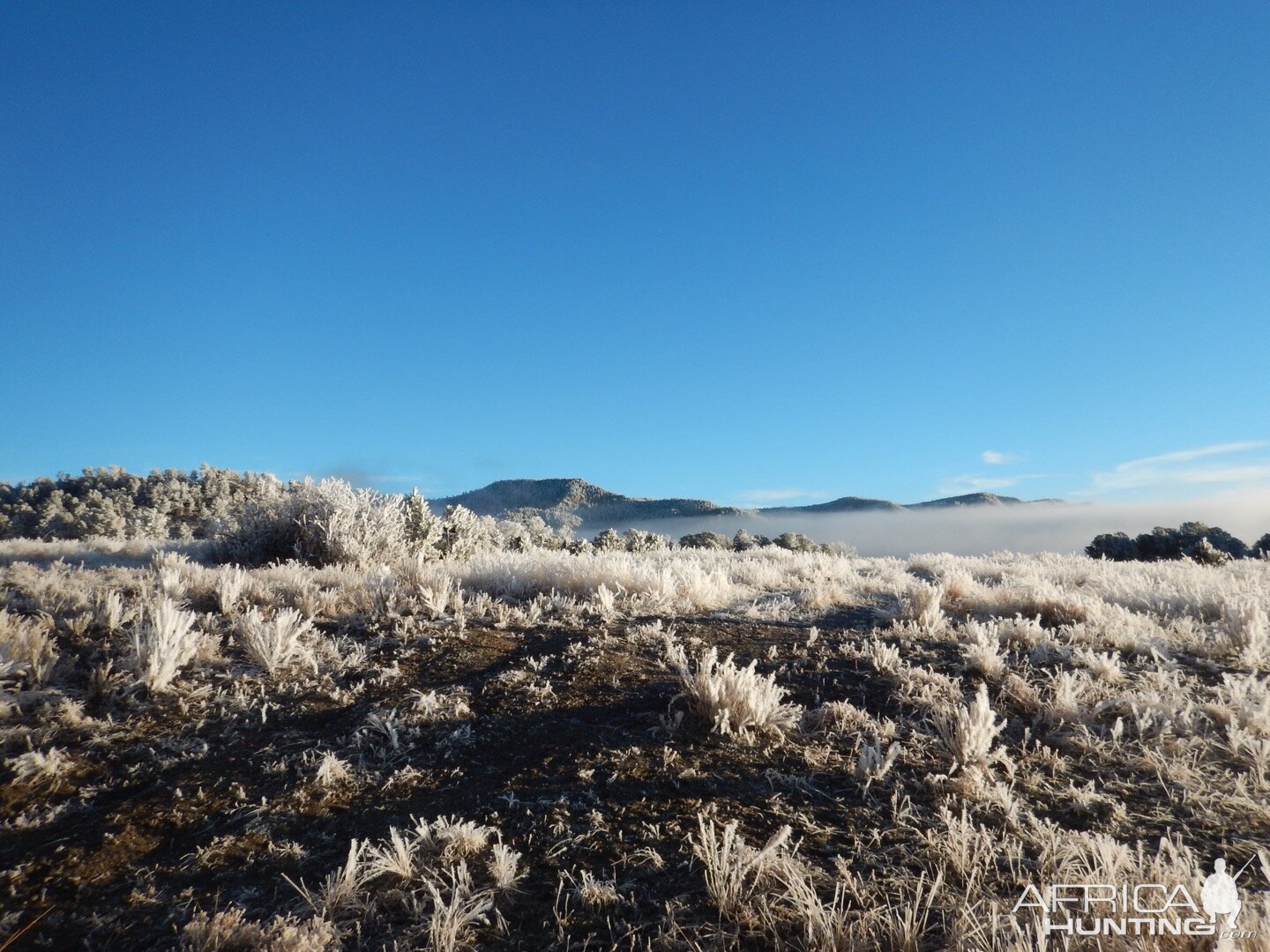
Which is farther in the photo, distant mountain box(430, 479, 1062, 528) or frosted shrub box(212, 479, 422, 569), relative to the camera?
distant mountain box(430, 479, 1062, 528)

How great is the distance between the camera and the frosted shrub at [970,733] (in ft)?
12.5

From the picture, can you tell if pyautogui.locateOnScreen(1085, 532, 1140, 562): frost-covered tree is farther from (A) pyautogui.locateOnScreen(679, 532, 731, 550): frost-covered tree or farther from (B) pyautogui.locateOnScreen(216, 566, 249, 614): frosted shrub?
(B) pyautogui.locateOnScreen(216, 566, 249, 614): frosted shrub

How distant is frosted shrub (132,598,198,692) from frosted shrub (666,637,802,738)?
3.61 meters

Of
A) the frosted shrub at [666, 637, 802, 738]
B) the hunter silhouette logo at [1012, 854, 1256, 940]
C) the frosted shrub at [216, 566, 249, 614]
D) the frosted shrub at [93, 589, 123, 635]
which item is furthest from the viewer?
the frosted shrub at [216, 566, 249, 614]

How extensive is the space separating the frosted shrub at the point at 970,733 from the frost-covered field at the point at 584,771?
0.03 metres

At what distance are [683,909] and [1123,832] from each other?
8.04 feet

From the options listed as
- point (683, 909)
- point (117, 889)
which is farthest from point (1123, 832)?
point (117, 889)

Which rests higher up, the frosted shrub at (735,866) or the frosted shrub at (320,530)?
the frosted shrub at (320,530)

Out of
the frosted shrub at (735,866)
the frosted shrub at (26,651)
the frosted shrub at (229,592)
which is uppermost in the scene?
the frosted shrub at (229,592)

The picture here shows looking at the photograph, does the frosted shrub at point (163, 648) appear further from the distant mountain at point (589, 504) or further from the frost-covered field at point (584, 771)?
the distant mountain at point (589, 504)

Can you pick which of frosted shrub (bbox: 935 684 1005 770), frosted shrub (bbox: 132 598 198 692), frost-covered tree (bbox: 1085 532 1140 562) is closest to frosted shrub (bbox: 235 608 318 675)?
frosted shrub (bbox: 132 598 198 692)

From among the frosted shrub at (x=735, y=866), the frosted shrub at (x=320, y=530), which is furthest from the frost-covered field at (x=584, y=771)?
the frosted shrub at (x=320, y=530)

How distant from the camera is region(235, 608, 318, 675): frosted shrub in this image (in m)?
4.82

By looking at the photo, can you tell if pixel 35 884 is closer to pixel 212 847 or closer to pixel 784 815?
pixel 212 847
